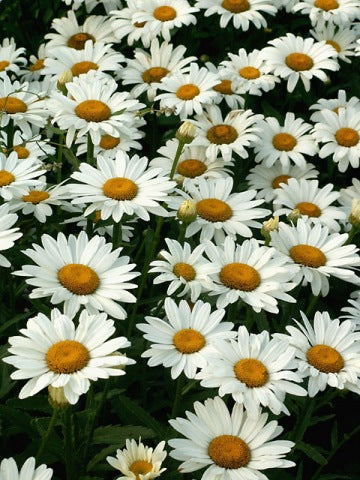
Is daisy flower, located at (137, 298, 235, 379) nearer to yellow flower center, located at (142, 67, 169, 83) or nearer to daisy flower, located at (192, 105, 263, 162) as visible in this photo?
daisy flower, located at (192, 105, 263, 162)

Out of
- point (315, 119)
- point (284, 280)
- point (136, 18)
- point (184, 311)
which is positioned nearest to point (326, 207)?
point (315, 119)

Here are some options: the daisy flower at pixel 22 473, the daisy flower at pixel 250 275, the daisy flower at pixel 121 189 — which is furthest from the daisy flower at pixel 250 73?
the daisy flower at pixel 22 473

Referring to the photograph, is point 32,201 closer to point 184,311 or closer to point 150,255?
point 150,255

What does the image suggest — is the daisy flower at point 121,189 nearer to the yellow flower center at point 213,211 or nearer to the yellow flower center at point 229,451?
the yellow flower center at point 213,211

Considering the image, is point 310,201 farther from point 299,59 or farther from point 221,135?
point 299,59

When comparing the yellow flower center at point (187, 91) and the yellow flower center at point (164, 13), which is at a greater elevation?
the yellow flower center at point (164, 13)
